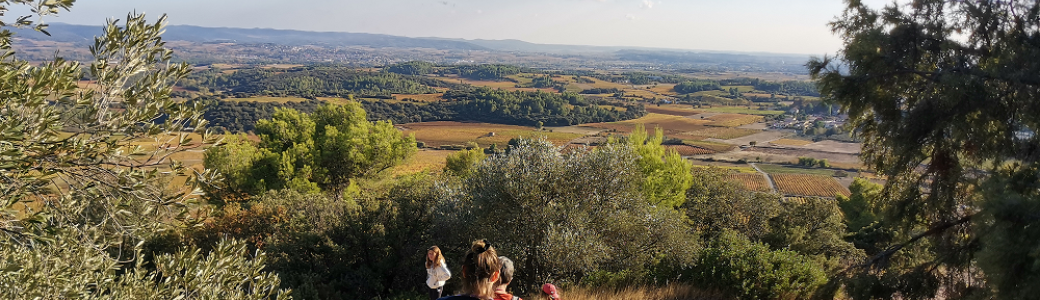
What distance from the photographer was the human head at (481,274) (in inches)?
161

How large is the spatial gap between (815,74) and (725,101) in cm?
15511

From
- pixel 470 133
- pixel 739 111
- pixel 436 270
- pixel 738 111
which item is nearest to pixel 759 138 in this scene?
pixel 739 111

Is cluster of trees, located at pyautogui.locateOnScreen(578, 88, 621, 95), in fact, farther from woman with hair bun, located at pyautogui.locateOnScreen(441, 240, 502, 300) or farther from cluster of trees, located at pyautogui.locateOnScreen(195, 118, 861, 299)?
woman with hair bun, located at pyautogui.locateOnScreen(441, 240, 502, 300)

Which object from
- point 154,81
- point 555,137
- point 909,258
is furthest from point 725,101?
point 154,81

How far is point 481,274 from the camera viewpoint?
4.10m

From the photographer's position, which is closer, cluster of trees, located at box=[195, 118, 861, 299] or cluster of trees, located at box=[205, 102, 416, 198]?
cluster of trees, located at box=[195, 118, 861, 299]

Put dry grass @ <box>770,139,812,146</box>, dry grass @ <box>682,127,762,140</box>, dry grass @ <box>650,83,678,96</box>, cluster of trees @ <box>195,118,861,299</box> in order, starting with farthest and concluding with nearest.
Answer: dry grass @ <box>650,83,678,96</box> → dry grass @ <box>682,127,762,140</box> → dry grass @ <box>770,139,812,146</box> → cluster of trees @ <box>195,118,861,299</box>

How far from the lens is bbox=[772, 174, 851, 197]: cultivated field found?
58062 millimetres

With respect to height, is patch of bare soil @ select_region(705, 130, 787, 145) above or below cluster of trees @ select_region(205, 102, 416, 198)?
below

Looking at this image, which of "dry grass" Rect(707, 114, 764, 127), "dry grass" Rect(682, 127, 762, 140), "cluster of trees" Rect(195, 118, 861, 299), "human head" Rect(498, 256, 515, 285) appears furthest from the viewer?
"dry grass" Rect(707, 114, 764, 127)

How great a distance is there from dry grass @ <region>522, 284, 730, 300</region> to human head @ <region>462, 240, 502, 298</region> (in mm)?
5530

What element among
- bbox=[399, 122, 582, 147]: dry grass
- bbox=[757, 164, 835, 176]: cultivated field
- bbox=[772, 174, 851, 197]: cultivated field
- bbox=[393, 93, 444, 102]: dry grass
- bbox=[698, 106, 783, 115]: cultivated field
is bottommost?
bbox=[399, 122, 582, 147]: dry grass

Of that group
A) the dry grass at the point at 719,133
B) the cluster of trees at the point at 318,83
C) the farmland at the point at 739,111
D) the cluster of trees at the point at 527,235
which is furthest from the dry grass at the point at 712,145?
the cluster of trees at the point at 318,83

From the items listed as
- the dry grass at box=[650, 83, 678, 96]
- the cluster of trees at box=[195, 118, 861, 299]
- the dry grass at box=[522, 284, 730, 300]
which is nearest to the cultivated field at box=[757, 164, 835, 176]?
the cluster of trees at box=[195, 118, 861, 299]
